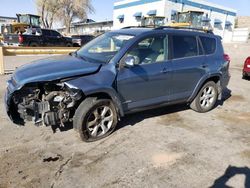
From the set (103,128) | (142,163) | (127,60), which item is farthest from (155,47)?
(142,163)

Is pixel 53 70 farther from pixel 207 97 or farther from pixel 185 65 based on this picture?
pixel 207 97

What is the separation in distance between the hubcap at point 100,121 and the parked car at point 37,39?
15922 millimetres

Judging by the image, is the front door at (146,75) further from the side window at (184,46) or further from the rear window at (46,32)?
the rear window at (46,32)

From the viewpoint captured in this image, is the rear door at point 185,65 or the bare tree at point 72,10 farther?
the bare tree at point 72,10

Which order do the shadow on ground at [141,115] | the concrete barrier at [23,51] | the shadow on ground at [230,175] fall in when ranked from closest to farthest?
the shadow on ground at [230,175]
the shadow on ground at [141,115]
the concrete barrier at [23,51]

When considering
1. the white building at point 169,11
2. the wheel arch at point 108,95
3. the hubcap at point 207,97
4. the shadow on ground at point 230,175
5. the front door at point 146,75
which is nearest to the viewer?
the shadow on ground at point 230,175

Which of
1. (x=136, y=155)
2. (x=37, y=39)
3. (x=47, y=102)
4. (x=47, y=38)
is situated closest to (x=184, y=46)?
(x=136, y=155)

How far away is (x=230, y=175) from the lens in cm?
357

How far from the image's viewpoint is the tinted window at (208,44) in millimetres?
5875

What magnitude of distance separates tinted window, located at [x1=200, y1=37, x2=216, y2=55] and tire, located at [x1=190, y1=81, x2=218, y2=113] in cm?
74

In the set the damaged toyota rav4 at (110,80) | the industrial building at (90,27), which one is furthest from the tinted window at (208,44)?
the industrial building at (90,27)

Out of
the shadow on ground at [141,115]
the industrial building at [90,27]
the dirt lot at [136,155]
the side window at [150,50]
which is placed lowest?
→ the dirt lot at [136,155]

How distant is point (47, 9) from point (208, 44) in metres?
47.7

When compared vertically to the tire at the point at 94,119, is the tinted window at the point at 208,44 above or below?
above
